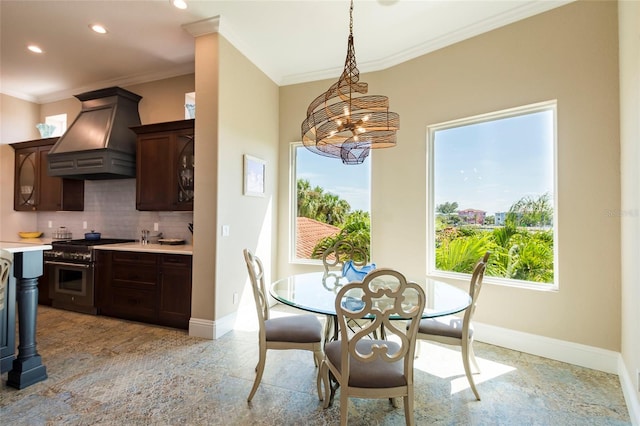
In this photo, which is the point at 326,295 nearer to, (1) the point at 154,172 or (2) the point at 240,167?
(2) the point at 240,167

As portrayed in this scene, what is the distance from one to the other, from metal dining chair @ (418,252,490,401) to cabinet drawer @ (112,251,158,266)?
292 cm

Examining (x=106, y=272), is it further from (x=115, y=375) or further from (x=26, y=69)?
(x=26, y=69)

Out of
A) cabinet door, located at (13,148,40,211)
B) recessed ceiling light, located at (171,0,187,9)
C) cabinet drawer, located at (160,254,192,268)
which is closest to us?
recessed ceiling light, located at (171,0,187,9)

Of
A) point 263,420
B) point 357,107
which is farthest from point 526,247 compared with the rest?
point 263,420

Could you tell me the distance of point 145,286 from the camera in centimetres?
345

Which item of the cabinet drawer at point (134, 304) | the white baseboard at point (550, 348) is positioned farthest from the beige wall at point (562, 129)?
the cabinet drawer at point (134, 304)

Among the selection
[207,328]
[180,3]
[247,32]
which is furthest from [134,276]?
[247,32]

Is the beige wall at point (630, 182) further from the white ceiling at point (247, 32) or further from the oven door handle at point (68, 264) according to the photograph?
the oven door handle at point (68, 264)

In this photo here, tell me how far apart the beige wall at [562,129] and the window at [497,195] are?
0.40ft

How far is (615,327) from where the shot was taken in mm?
2473

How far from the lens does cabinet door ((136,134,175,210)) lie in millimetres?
3668

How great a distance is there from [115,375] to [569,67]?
4.63 meters

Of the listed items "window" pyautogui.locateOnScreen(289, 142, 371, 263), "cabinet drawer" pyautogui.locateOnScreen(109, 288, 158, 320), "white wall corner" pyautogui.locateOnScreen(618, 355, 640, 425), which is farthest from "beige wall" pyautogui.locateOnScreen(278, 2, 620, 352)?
"cabinet drawer" pyautogui.locateOnScreen(109, 288, 158, 320)

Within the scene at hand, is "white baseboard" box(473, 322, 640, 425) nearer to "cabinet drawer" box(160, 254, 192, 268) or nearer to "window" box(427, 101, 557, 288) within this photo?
"window" box(427, 101, 557, 288)
